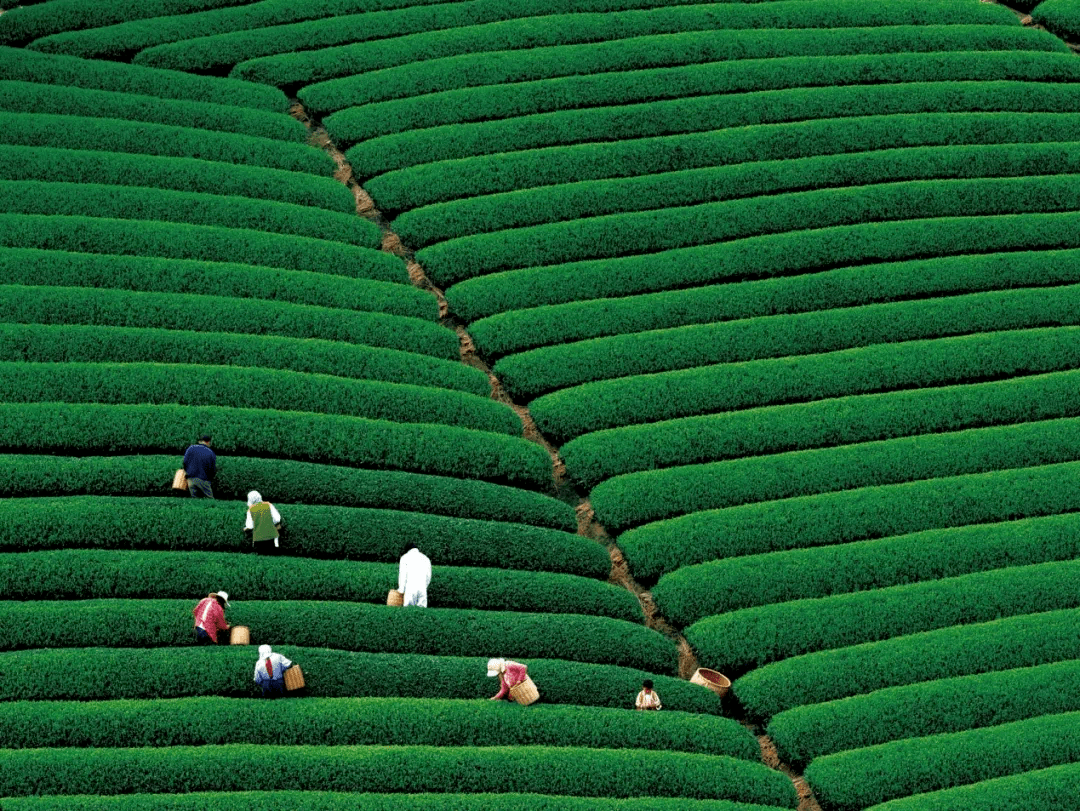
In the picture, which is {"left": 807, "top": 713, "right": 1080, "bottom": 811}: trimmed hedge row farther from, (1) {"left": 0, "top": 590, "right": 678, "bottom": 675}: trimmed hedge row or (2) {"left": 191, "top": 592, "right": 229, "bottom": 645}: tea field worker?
(2) {"left": 191, "top": 592, "right": 229, "bottom": 645}: tea field worker

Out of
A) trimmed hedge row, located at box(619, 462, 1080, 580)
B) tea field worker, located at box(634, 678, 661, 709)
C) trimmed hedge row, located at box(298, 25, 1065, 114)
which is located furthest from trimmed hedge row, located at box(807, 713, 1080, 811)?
trimmed hedge row, located at box(298, 25, 1065, 114)

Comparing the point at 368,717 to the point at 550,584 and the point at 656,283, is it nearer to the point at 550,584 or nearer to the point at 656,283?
the point at 550,584

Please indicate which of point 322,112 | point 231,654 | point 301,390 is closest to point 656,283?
point 301,390

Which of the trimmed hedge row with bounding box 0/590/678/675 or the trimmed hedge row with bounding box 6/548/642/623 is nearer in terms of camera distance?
the trimmed hedge row with bounding box 0/590/678/675

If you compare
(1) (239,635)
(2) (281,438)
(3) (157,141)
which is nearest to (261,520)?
(1) (239,635)

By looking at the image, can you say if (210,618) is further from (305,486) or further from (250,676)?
(305,486)

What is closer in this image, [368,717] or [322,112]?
[368,717]
